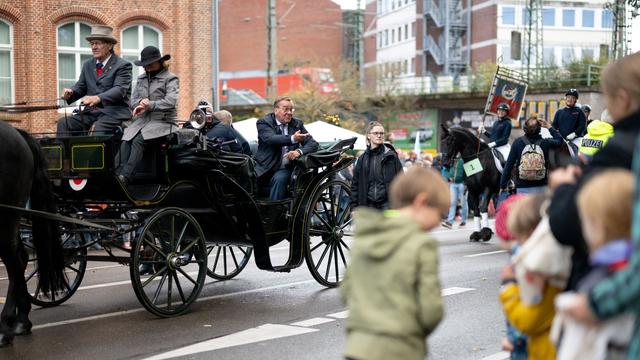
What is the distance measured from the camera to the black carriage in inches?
352

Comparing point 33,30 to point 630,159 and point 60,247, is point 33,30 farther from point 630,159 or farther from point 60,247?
point 630,159

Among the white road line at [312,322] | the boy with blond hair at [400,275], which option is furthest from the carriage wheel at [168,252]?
the boy with blond hair at [400,275]

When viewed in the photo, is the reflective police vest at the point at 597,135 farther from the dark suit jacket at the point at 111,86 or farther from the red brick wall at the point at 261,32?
the red brick wall at the point at 261,32

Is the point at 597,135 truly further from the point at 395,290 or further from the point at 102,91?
the point at 395,290

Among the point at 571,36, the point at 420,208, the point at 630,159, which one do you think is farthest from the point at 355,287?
the point at 571,36

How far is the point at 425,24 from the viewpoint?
8056 centimetres

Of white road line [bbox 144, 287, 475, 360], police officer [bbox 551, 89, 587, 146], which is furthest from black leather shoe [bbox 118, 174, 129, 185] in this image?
police officer [bbox 551, 89, 587, 146]

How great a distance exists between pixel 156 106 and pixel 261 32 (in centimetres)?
7671

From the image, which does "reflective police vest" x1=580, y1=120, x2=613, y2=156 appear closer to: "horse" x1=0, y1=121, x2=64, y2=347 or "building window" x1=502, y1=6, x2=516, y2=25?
"horse" x1=0, y1=121, x2=64, y2=347

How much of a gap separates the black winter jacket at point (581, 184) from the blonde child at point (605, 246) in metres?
0.32

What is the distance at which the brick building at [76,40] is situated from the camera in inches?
1081

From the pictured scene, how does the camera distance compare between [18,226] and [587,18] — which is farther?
[587,18]

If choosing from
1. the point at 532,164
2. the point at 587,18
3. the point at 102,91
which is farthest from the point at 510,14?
the point at 102,91

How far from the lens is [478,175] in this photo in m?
16.8
